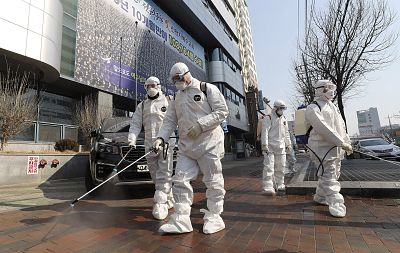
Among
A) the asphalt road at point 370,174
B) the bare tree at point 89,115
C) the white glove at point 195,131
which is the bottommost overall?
the asphalt road at point 370,174

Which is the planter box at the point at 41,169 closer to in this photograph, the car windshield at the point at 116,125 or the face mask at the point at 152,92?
the car windshield at the point at 116,125

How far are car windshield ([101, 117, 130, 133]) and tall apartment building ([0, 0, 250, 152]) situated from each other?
6.14m

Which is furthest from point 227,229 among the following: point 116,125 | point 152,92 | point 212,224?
point 116,125

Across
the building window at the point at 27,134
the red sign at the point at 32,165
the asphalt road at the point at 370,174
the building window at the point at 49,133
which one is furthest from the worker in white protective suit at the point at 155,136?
the building window at the point at 49,133

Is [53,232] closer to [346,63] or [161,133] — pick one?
[161,133]

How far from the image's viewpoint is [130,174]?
548 centimetres

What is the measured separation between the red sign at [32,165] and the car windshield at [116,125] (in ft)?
12.8

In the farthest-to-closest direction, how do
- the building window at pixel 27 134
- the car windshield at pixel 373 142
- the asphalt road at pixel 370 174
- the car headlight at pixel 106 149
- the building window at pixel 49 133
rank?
the car windshield at pixel 373 142
the building window at pixel 49 133
the building window at pixel 27 134
the asphalt road at pixel 370 174
the car headlight at pixel 106 149

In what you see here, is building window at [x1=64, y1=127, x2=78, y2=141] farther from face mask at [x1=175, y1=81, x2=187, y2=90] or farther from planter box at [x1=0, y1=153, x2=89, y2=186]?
face mask at [x1=175, y1=81, x2=187, y2=90]

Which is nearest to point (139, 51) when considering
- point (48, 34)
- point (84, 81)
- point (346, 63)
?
point (84, 81)

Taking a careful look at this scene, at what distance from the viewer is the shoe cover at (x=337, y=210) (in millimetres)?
3772

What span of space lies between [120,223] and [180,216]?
103 cm

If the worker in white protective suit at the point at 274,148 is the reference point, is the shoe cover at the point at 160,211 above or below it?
below

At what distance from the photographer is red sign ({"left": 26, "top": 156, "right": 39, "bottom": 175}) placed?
29.5ft
